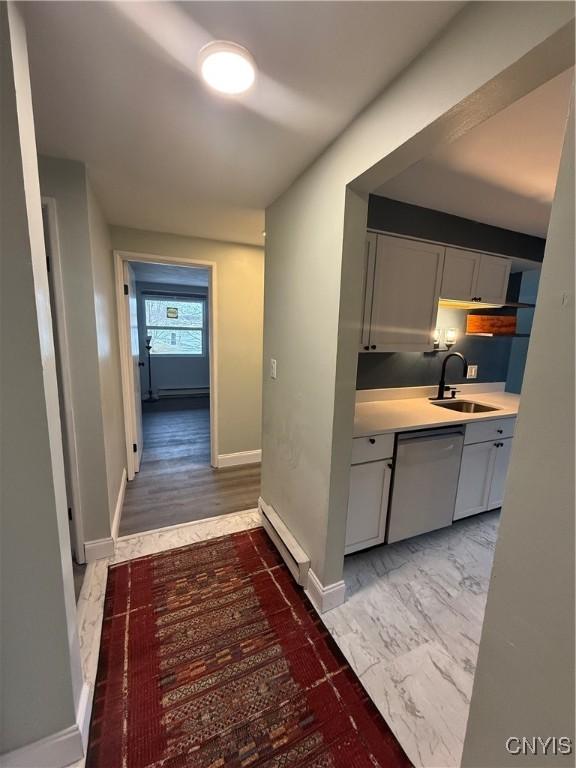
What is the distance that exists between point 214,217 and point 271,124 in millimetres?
1198

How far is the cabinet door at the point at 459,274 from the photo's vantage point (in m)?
2.22

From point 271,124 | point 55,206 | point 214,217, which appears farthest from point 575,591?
point 214,217

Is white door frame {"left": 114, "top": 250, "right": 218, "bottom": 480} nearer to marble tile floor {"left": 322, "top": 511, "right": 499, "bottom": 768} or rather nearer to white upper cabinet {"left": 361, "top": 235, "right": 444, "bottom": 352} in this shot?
white upper cabinet {"left": 361, "top": 235, "right": 444, "bottom": 352}

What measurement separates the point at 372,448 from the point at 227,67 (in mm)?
1781

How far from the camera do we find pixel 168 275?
5.19 meters

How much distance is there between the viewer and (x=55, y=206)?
1.62 meters

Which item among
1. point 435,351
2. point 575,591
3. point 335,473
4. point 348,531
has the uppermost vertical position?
point 435,351

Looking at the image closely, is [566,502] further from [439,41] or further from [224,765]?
[224,765]

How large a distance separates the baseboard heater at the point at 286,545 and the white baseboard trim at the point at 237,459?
106 centimetres

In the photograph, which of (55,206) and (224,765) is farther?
(55,206)

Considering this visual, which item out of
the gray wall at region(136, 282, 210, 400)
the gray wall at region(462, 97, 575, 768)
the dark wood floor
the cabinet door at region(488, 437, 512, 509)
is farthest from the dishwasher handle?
the gray wall at region(136, 282, 210, 400)

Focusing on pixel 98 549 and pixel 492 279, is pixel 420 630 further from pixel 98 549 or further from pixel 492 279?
pixel 492 279

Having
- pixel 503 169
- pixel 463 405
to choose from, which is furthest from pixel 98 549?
pixel 503 169

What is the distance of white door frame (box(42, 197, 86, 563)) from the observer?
161 cm
